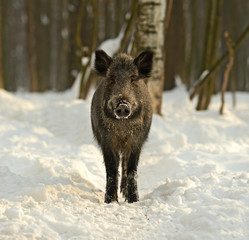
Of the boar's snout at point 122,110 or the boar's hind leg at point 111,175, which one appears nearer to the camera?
the boar's snout at point 122,110

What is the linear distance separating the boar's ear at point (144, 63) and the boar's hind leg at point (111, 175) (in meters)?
1.19

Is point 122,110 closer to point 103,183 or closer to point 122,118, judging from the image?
point 122,118

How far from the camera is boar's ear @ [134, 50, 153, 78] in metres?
5.62

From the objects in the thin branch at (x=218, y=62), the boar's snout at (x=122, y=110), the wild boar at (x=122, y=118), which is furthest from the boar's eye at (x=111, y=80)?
the thin branch at (x=218, y=62)

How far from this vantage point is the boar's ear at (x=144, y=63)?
562 cm

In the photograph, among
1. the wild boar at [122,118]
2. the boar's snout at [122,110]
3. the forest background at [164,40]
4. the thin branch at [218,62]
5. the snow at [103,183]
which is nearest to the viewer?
the snow at [103,183]

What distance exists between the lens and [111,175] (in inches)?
214

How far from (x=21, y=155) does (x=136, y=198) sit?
95.3 inches

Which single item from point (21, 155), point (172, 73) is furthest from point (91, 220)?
point (172, 73)

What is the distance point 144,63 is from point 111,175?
161 cm

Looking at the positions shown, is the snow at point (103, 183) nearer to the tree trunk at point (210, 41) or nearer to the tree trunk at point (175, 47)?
the tree trunk at point (210, 41)

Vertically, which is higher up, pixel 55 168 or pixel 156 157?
pixel 55 168

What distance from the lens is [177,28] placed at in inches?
651

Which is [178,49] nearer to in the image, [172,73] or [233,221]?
[172,73]
